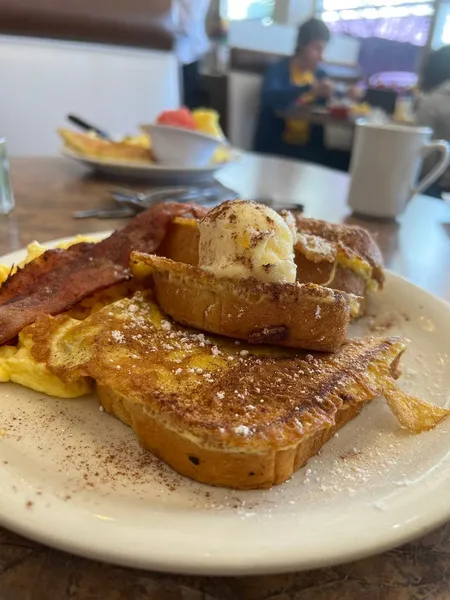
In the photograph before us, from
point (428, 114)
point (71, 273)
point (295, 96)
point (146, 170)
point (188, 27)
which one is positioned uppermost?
point (188, 27)

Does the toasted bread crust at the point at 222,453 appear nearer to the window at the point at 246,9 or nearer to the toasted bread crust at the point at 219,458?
the toasted bread crust at the point at 219,458

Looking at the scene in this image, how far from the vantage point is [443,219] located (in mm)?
2133

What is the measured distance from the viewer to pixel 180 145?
225 centimetres

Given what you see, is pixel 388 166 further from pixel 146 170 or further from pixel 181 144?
pixel 146 170

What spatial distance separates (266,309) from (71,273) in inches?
16.6

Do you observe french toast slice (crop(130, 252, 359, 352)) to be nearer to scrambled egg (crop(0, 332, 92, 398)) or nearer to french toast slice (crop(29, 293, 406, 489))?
french toast slice (crop(29, 293, 406, 489))

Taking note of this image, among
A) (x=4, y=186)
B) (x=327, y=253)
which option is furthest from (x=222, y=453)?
(x=4, y=186)

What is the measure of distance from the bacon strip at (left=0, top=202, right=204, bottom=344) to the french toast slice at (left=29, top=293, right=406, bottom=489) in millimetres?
47

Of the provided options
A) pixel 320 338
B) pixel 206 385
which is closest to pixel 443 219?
pixel 320 338

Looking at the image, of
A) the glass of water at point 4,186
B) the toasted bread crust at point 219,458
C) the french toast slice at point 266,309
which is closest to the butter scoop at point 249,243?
the french toast slice at point 266,309

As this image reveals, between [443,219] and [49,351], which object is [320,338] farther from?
[443,219]

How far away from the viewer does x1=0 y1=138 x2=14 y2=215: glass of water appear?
1.70 m

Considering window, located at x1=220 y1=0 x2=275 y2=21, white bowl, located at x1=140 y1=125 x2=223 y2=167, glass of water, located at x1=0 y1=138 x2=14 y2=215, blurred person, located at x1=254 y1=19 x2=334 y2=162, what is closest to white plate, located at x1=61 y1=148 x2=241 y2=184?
white bowl, located at x1=140 y1=125 x2=223 y2=167

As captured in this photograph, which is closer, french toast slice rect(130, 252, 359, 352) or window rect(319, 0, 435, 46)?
french toast slice rect(130, 252, 359, 352)
